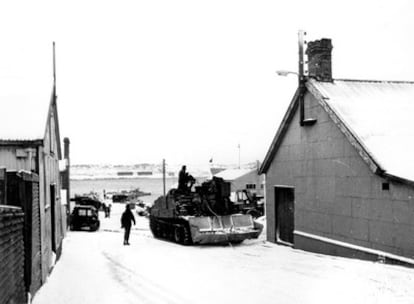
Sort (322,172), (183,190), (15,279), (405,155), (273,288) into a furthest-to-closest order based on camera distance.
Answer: (183,190), (322,172), (405,155), (273,288), (15,279)

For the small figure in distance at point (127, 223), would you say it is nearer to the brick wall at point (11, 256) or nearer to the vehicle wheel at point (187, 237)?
the vehicle wheel at point (187, 237)

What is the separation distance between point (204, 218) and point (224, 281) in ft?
30.0

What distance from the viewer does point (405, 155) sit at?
13.0 meters

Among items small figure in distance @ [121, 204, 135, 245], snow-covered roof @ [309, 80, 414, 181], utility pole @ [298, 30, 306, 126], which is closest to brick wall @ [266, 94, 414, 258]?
utility pole @ [298, 30, 306, 126]

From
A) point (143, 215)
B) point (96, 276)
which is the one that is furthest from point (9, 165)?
point (143, 215)

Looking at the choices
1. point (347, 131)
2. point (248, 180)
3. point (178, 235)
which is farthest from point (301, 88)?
point (248, 180)

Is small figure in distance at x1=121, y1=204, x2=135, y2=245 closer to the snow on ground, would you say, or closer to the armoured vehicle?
the armoured vehicle

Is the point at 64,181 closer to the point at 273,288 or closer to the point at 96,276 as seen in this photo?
the point at 96,276

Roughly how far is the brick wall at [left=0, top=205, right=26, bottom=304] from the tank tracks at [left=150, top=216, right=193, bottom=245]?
11443mm

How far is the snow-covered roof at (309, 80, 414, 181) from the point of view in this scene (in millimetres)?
13047

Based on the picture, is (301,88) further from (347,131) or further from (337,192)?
(337,192)

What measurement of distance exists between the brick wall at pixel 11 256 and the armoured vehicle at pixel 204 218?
11.2 metres

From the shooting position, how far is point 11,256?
22.6 feet

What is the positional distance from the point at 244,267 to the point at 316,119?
6385mm
